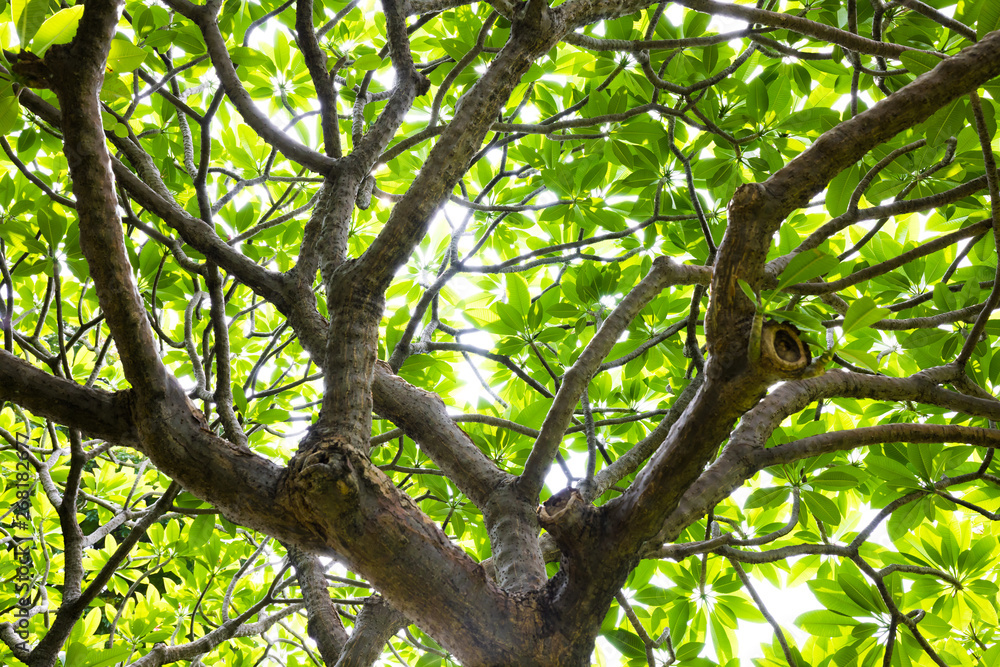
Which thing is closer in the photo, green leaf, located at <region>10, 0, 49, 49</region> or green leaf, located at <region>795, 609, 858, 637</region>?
green leaf, located at <region>10, 0, 49, 49</region>

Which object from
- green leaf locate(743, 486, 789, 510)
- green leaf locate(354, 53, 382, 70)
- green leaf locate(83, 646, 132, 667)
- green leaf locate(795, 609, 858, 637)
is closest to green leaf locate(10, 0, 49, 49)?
green leaf locate(354, 53, 382, 70)

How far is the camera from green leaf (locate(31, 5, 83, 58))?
98 cm

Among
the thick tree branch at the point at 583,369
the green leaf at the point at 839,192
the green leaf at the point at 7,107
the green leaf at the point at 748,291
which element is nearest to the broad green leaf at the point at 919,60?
the green leaf at the point at 839,192

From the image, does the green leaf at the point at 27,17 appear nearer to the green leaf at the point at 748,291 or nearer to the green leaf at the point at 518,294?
the green leaf at the point at 748,291

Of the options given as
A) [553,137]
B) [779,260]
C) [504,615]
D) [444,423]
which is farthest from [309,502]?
[553,137]

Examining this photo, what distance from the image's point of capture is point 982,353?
1901 millimetres

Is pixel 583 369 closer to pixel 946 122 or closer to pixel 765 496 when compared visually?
pixel 765 496

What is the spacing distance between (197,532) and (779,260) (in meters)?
2.06

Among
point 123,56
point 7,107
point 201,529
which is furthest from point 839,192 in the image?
point 201,529

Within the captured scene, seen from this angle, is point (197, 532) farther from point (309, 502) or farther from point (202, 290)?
point (309, 502)

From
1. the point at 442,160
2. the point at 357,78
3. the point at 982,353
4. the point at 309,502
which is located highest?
the point at 357,78

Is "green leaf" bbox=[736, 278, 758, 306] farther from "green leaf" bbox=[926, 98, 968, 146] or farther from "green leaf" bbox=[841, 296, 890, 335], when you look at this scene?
"green leaf" bbox=[926, 98, 968, 146]

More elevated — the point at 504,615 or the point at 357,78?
the point at 357,78

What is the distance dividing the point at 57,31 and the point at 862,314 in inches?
55.1
